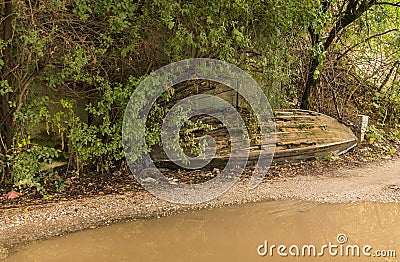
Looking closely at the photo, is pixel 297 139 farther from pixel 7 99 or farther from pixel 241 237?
pixel 7 99

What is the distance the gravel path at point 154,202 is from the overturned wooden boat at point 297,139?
55cm

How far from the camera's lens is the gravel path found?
11.3ft

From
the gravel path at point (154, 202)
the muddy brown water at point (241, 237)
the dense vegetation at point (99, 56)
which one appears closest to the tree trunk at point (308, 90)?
the dense vegetation at point (99, 56)

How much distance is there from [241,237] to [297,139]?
9.36 ft

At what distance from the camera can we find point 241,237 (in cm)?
333

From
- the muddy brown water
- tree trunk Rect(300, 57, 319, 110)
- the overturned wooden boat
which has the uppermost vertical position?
tree trunk Rect(300, 57, 319, 110)

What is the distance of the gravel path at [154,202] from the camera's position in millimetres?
3453

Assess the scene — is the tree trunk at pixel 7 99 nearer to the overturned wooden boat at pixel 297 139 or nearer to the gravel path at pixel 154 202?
the gravel path at pixel 154 202

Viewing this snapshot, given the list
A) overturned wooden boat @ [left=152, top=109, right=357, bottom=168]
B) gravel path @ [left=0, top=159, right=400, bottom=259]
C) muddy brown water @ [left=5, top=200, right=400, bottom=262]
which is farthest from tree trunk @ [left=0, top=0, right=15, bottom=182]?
overturned wooden boat @ [left=152, top=109, right=357, bottom=168]

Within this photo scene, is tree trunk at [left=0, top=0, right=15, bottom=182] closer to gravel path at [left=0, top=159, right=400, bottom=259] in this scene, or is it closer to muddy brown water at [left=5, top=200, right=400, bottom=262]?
gravel path at [left=0, top=159, right=400, bottom=259]

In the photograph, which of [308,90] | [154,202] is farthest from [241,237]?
[308,90]

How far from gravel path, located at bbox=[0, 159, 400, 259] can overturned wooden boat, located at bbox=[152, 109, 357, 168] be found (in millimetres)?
549

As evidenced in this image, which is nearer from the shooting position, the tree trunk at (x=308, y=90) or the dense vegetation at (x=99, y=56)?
the dense vegetation at (x=99, y=56)

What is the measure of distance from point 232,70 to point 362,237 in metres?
2.39
